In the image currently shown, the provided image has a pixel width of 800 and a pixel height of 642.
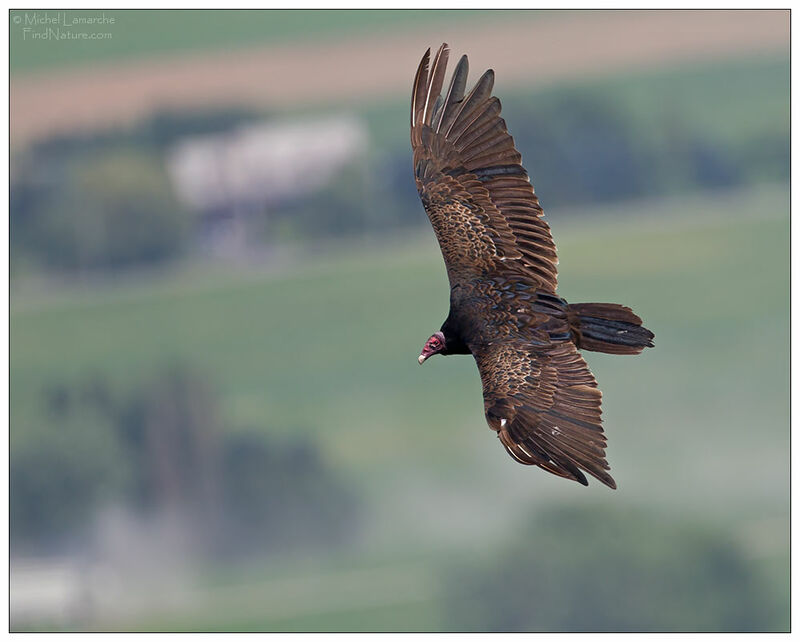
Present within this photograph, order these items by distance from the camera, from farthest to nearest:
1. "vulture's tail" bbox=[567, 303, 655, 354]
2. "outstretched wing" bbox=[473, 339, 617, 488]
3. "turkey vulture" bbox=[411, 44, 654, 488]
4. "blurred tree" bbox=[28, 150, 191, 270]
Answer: "blurred tree" bbox=[28, 150, 191, 270]
"vulture's tail" bbox=[567, 303, 655, 354]
"turkey vulture" bbox=[411, 44, 654, 488]
"outstretched wing" bbox=[473, 339, 617, 488]

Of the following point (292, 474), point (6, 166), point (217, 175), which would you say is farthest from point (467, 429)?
point (6, 166)

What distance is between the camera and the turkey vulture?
38.2ft

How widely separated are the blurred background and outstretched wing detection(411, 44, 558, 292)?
57609 mm

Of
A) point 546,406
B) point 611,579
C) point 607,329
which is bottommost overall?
point 611,579

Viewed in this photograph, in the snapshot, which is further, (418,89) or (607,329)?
(418,89)

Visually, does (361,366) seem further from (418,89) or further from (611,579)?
(418,89)

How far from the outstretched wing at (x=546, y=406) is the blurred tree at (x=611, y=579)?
2436 inches

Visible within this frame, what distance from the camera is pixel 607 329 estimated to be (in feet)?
40.2

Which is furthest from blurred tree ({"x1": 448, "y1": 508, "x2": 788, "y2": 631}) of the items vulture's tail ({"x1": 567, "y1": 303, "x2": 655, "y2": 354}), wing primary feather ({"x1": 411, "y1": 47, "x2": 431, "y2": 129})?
vulture's tail ({"x1": 567, "y1": 303, "x2": 655, "y2": 354})

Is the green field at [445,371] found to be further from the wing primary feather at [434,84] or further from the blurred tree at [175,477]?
the wing primary feather at [434,84]

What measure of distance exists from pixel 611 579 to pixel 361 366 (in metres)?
16.9

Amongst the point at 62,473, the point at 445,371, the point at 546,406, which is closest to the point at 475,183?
the point at 546,406

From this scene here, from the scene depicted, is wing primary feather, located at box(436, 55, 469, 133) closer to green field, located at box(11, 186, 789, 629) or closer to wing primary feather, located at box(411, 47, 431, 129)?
wing primary feather, located at box(411, 47, 431, 129)

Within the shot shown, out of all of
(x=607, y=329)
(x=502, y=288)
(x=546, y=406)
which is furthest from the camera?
(x=502, y=288)
